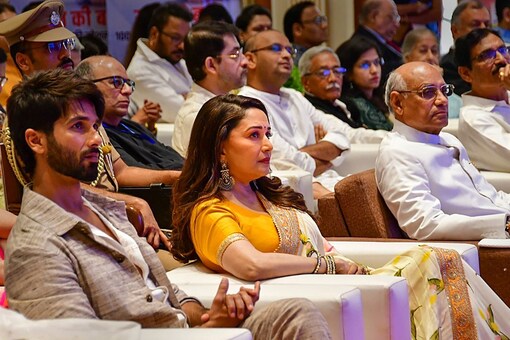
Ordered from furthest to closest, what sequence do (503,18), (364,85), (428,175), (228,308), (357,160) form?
1. (503,18)
2. (364,85)
3. (357,160)
4. (428,175)
5. (228,308)

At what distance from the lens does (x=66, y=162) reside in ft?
9.45

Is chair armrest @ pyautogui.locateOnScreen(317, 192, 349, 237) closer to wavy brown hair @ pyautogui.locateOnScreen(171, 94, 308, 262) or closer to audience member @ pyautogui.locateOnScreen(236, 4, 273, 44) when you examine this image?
wavy brown hair @ pyautogui.locateOnScreen(171, 94, 308, 262)

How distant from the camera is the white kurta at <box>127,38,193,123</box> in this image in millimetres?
6844

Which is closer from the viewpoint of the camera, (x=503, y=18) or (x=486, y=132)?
(x=486, y=132)

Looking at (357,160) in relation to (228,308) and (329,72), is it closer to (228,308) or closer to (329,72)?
(329,72)

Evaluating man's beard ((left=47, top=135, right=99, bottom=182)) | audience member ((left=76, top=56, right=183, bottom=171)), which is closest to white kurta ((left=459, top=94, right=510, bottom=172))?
audience member ((left=76, top=56, right=183, bottom=171))

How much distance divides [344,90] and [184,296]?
419 centimetres

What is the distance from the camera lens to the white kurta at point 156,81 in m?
6.84

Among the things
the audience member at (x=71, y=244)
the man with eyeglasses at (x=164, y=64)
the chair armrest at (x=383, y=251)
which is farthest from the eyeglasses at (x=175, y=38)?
the audience member at (x=71, y=244)

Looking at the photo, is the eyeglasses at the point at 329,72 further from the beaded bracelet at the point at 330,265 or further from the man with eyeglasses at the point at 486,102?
the beaded bracelet at the point at 330,265

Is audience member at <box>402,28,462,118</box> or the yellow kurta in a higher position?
the yellow kurta

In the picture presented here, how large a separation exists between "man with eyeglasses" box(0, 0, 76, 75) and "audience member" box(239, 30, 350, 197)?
160 cm

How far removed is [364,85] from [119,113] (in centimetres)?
277

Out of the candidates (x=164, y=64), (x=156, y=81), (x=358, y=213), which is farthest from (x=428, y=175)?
(x=164, y=64)
